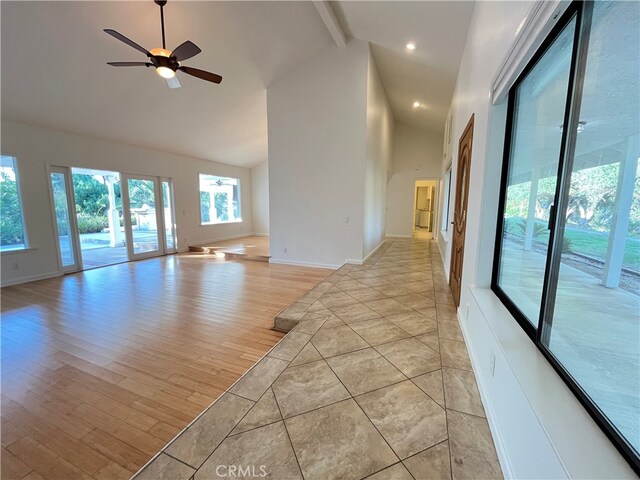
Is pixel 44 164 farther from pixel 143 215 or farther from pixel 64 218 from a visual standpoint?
pixel 143 215

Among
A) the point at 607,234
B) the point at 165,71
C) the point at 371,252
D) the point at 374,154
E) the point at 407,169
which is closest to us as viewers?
the point at 607,234

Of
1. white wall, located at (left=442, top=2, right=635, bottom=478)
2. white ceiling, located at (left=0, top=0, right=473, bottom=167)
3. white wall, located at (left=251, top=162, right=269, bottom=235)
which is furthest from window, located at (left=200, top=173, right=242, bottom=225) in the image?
white wall, located at (left=442, top=2, right=635, bottom=478)

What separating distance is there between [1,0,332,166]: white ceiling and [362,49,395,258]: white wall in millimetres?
1337

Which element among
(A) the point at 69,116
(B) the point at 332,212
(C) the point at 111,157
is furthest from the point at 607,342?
(C) the point at 111,157

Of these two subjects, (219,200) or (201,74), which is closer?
(201,74)

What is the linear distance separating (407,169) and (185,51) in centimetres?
728

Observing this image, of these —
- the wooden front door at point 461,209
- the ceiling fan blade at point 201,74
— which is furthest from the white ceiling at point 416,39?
the ceiling fan blade at point 201,74

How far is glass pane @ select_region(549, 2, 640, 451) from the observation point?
82 centimetres

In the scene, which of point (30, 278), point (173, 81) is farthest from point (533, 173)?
point (30, 278)

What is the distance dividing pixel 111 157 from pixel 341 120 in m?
5.18

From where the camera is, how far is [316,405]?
1.68 metres

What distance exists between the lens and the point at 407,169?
8.83 m

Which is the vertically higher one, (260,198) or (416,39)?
(416,39)

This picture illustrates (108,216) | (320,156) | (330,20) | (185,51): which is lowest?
(108,216)
